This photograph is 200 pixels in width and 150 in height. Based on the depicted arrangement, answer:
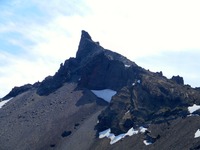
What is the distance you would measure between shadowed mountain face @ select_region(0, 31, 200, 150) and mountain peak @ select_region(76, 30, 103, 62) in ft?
1.46

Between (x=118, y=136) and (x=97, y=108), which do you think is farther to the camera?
(x=97, y=108)

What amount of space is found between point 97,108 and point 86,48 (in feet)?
165

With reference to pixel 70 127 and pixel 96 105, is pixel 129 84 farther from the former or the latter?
pixel 70 127

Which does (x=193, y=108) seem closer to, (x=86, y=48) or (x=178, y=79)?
(x=178, y=79)

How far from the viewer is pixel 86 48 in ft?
629

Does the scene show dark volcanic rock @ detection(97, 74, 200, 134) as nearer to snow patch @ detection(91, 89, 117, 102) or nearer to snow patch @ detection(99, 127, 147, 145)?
snow patch @ detection(99, 127, 147, 145)

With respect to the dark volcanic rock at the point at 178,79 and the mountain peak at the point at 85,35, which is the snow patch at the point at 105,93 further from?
the mountain peak at the point at 85,35

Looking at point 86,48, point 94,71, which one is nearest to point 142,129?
point 94,71

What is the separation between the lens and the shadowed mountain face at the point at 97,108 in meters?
113

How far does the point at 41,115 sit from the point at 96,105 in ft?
67.5

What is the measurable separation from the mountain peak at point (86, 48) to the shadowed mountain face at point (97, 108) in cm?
44

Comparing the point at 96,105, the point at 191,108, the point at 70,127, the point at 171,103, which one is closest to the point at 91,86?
the point at 96,105

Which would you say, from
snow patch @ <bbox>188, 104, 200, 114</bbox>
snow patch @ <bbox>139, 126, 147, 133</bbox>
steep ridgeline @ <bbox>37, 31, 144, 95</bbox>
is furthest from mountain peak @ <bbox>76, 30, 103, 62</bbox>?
snow patch @ <bbox>188, 104, 200, 114</bbox>

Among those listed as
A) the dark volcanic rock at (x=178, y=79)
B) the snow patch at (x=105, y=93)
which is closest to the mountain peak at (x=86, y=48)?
the snow patch at (x=105, y=93)
